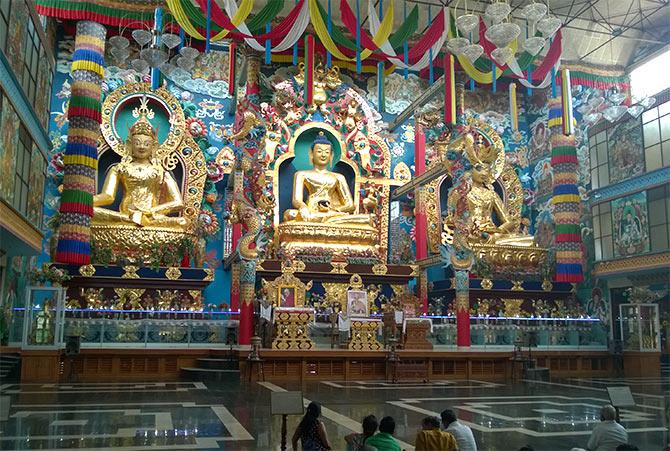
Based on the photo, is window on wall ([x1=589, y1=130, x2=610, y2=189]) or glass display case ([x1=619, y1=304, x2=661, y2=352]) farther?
window on wall ([x1=589, y1=130, x2=610, y2=189])

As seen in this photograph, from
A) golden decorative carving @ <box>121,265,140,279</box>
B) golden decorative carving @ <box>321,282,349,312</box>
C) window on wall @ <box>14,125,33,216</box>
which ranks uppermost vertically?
window on wall @ <box>14,125,33,216</box>

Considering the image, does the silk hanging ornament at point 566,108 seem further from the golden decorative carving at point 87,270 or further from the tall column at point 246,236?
the golden decorative carving at point 87,270

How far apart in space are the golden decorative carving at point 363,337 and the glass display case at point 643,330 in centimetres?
561

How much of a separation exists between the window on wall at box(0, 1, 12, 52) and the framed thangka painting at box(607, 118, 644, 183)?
13.4 m

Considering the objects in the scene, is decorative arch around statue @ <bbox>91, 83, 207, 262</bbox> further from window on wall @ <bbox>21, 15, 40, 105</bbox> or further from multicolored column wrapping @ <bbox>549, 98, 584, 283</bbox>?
multicolored column wrapping @ <bbox>549, 98, 584, 283</bbox>

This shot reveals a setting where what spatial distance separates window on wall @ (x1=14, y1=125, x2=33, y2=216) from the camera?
38.0 feet

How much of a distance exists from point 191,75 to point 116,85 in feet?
6.12

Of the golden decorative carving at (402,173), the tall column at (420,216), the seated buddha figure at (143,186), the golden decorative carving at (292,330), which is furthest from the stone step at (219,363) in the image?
the golden decorative carving at (402,173)

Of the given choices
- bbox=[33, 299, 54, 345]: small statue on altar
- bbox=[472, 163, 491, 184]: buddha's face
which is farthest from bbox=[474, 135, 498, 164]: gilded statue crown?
bbox=[33, 299, 54, 345]: small statue on altar

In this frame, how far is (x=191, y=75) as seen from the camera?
57.0ft

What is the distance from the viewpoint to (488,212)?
1809 centimetres

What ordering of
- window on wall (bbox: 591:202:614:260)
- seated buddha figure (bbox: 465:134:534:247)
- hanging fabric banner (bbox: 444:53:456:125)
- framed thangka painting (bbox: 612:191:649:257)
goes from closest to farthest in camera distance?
hanging fabric banner (bbox: 444:53:456:125) < framed thangka painting (bbox: 612:191:649:257) < window on wall (bbox: 591:202:614:260) < seated buddha figure (bbox: 465:134:534:247)

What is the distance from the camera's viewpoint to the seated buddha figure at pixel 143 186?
15.8m

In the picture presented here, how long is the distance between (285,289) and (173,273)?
2660mm
